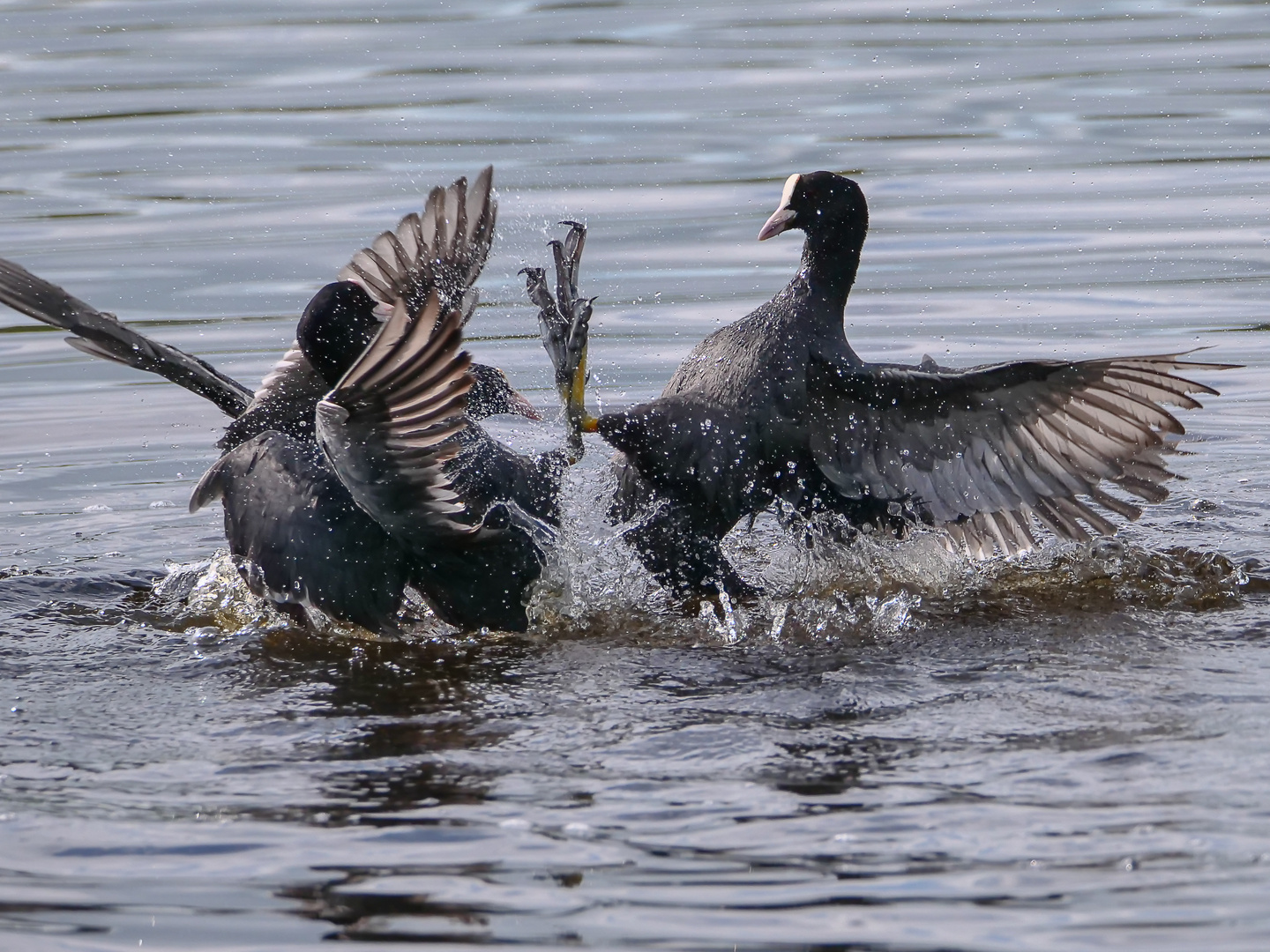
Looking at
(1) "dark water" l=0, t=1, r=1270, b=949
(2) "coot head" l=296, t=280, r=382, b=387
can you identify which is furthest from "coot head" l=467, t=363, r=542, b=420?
(2) "coot head" l=296, t=280, r=382, b=387

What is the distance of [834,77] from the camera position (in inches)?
440

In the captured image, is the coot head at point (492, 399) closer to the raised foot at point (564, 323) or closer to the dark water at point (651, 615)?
the raised foot at point (564, 323)

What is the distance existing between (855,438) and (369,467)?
158 centimetres

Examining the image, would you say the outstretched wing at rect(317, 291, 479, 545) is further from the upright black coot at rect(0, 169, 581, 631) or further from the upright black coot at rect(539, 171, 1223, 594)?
the upright black coot at rect(539, 171, 1223, 594)

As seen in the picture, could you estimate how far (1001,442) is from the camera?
17.1 ft

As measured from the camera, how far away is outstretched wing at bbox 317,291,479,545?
384 centimetres

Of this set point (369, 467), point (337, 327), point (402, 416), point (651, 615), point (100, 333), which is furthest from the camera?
point (100, 333)

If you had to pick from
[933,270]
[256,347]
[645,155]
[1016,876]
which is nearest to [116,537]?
[256,347]

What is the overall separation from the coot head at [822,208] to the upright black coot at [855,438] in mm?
36

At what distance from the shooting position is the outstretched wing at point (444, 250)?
5.53 metres


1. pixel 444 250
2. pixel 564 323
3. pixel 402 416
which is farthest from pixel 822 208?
pixel 402 416

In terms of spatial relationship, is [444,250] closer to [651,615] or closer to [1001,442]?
[651,615]

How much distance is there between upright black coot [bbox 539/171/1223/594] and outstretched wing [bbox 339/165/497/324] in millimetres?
802

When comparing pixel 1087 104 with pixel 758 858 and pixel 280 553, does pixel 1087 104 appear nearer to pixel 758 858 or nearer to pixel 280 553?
pixel 280 553
